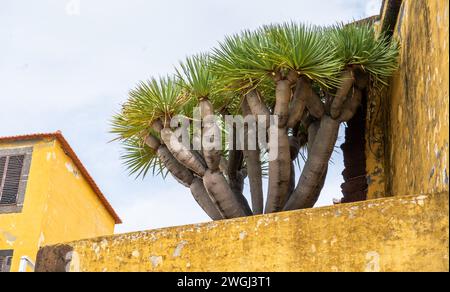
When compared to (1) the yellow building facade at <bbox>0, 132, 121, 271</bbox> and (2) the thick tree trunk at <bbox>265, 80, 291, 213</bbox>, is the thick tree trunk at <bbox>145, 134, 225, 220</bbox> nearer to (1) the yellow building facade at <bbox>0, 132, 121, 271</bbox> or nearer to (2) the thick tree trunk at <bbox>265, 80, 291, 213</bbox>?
(2) the thick tree trunk at <bbox>265, 80, 291, 213</bbox>

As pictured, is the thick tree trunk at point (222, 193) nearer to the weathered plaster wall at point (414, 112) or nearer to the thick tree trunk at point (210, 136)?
the thick tree trunk at point (210, 136)

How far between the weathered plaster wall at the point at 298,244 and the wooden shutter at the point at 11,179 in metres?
8.53

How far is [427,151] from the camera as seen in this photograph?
5977 millimetres

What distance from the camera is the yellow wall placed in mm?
13817

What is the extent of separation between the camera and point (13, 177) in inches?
572

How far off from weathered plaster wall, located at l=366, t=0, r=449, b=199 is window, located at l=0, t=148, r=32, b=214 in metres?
7.94

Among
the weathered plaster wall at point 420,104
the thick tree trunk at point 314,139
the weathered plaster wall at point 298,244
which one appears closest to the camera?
the weathered plaster wall at point 298,244

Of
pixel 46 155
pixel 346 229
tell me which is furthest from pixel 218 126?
pixel 46 155

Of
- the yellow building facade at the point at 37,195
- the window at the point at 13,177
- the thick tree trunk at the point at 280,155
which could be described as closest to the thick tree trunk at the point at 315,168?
the thick tree trunk at the point at 280,155

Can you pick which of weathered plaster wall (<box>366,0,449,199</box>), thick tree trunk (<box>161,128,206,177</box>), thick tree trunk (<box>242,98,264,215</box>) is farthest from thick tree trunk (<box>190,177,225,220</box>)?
weathered plaster wall (<box>366,0,449,199</box>)

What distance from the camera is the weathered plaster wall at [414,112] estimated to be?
548 cm

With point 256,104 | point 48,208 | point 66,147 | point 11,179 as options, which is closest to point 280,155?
point 256,104

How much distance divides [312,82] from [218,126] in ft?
3.54
